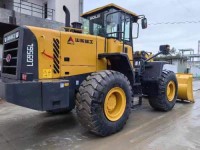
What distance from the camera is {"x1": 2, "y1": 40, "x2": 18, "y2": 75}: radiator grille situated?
4.85 meters

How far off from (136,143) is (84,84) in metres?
1.52

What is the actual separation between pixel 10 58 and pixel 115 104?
8.05 ft

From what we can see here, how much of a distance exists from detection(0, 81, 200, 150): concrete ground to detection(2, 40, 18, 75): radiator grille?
1.40 metres

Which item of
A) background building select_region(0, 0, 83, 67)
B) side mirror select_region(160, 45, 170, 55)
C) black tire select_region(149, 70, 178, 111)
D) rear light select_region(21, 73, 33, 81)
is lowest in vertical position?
black tire select_region(149, 70, 178, 111)

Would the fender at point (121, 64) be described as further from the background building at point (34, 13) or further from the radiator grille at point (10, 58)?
the background building at point (34, 13)

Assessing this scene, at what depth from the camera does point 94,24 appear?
21.6 ft

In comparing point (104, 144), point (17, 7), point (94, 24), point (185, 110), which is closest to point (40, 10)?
point (17, 7)

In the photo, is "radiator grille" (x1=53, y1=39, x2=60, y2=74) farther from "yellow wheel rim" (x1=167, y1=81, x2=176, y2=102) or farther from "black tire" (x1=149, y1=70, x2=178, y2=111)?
"yellow wheel rim" (x1=167, y1=81, x2=176, y2=102)

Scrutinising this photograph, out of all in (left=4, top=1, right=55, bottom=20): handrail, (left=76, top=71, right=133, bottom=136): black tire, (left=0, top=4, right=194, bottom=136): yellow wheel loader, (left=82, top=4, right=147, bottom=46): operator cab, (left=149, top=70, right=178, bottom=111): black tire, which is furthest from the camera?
(left=4, top=1, right=55, bottom=20): handrail

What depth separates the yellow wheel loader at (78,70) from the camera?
14.8 ft

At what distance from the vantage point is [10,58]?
16.6ft

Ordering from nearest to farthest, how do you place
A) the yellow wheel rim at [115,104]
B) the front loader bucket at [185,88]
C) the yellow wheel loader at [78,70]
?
the yellow wheel loader at [78,70] → the yellow wheel rim at [115,104] → the front loader bucket at [185,88]

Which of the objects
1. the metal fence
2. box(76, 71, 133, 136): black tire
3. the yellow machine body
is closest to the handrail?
the metal fence

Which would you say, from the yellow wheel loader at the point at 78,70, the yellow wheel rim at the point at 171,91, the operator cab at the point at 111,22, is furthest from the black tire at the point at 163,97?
the operator cab at the point at 111,22
